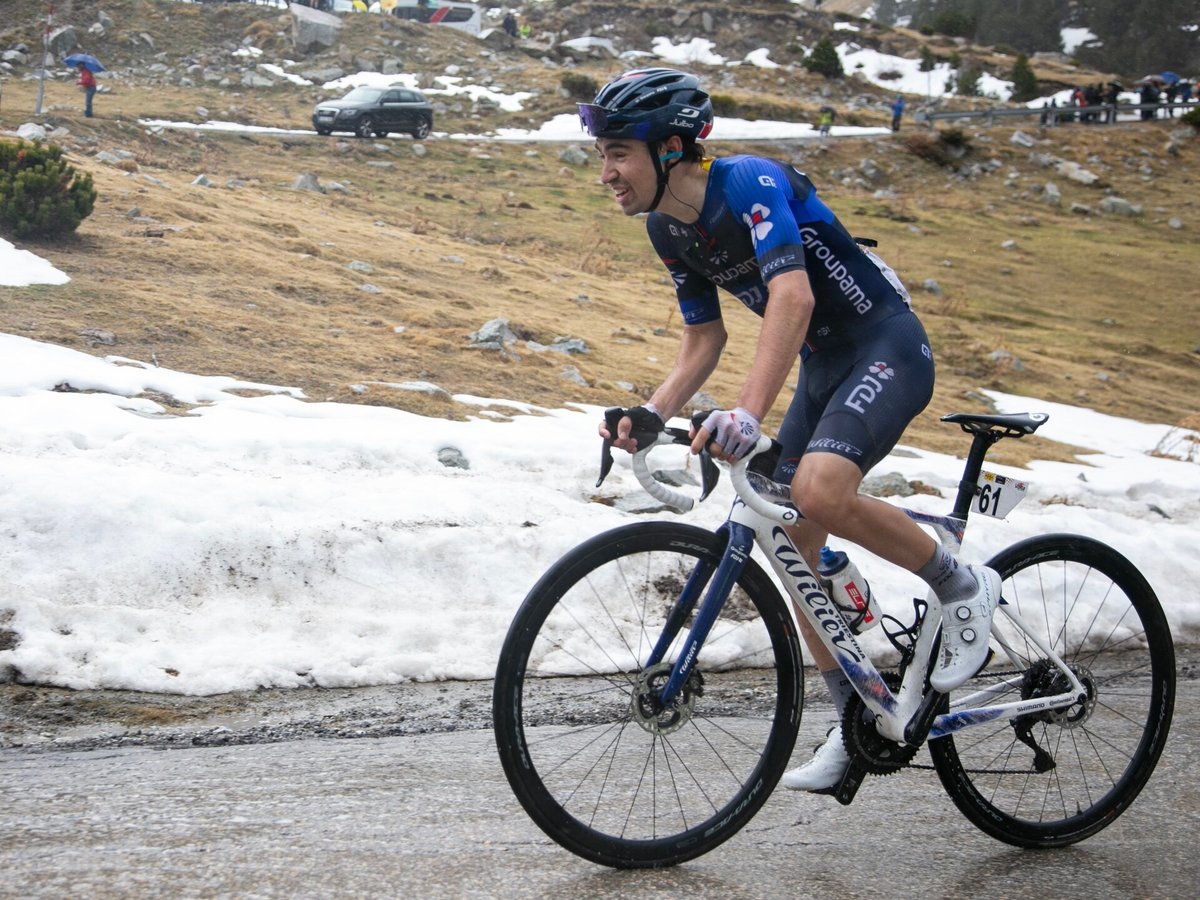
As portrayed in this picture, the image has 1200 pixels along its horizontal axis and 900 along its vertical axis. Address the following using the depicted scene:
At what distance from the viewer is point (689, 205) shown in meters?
3.58

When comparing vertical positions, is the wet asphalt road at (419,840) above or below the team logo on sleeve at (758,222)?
below

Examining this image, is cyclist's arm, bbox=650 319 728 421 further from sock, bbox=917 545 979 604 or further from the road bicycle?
sock, bbox=917 545 979 604

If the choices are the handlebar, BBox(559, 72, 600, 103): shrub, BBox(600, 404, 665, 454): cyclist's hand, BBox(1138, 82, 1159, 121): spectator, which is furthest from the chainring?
BBox(1138, 82, 1159, 121): spectator

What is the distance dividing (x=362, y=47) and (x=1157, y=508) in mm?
44608

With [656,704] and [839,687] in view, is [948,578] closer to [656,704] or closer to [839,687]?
[839,687]

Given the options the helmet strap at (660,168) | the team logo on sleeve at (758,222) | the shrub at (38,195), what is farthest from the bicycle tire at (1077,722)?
the shrub at (38,195)

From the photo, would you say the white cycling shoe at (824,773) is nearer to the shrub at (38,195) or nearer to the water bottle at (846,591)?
the water bottle at (846,591)

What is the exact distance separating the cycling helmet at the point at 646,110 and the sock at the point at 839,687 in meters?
1.68

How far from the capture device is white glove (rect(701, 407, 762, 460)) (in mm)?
3080

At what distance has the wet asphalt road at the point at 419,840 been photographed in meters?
3.09

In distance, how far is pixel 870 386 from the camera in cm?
356

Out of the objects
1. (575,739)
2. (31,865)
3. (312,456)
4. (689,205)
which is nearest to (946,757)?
(575,739)

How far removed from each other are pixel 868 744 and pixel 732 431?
112 cm

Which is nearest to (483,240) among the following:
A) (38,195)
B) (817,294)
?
(38,195)
